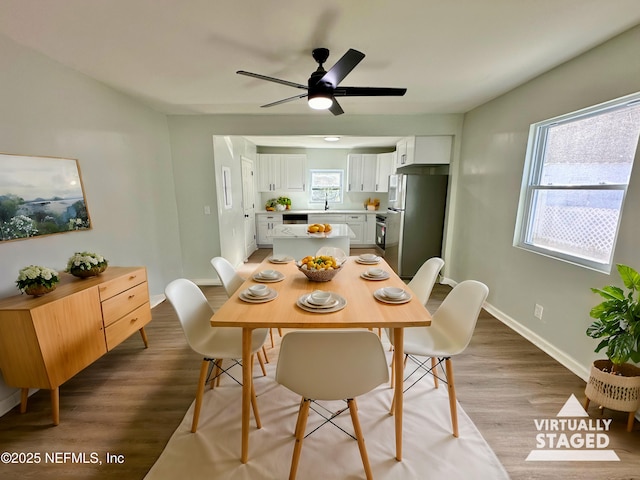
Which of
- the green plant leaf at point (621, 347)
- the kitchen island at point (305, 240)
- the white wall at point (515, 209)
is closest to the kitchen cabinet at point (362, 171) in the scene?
the white wall at point (515, 209)

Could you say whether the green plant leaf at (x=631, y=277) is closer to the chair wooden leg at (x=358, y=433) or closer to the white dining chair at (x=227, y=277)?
the chair wooden leg at (x=358, y=433)

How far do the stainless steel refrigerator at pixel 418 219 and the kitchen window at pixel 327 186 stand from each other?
8.24 ft

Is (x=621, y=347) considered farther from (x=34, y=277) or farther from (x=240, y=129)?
(x=240, y=129)

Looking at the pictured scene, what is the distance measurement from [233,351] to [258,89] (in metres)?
2.57

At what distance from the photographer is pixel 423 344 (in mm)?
1631

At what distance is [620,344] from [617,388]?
0.95 ft

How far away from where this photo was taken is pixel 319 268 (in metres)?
1.77

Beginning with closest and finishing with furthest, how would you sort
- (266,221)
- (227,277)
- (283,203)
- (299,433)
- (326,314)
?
(299,433), (326,314), (227,277), (266,221), (283,203)

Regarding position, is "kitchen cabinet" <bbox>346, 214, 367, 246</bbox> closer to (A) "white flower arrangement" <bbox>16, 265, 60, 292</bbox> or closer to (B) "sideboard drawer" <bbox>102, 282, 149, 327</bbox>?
(B) "sideboard drawer" <bbox>102, 282, 149, 327</bbox>

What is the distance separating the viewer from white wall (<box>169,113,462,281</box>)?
3.70 metres

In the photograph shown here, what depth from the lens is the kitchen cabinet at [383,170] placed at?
5859 millimetres

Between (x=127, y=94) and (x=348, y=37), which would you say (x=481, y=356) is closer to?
(x=348, y=37)

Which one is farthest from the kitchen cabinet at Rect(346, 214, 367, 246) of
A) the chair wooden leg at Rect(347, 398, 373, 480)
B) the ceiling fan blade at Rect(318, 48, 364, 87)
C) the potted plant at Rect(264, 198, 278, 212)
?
the chair wooden leg at Rect(347, 398, 373, 480)

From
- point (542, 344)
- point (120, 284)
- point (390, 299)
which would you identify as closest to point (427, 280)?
point (390, 299)
